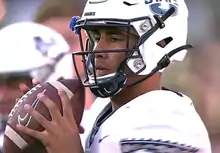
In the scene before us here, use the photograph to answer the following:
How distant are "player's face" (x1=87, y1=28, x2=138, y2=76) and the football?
111mm

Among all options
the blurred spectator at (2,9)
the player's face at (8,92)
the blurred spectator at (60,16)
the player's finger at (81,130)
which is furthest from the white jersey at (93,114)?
the blurred spectator at (2,9)

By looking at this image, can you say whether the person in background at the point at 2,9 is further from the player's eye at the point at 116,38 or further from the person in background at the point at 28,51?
the player's eye at the point at 116,38

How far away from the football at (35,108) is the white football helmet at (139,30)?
0.20 ft

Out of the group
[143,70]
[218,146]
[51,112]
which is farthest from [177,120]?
[218,146]

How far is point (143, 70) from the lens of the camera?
5.16 feet

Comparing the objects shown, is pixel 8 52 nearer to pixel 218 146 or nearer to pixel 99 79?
pixel 218 146

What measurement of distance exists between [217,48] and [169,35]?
1273 millimetres

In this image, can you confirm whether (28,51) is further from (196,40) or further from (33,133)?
(33,133)

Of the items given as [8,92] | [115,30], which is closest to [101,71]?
[115,30]

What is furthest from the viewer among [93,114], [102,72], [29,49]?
[29,49]

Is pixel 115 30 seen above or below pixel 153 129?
above

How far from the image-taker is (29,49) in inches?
115

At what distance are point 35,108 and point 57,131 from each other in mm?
113

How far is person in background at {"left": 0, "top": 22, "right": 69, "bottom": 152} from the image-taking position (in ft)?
9.45
